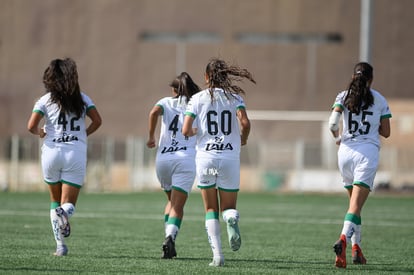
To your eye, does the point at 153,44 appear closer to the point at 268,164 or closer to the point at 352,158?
the point at 268,164

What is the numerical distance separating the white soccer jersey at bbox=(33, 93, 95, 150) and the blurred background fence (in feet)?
79.7

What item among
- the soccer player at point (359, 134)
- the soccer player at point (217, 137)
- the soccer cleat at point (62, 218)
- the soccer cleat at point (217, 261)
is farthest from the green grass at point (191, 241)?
the soccer player at point (359, 134)

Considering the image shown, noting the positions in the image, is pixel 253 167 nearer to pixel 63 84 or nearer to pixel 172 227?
pixel 172 227

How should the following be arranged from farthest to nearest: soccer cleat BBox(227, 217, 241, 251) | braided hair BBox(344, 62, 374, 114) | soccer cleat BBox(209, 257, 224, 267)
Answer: braided hair BBox(344, 62, 374, 114) < soccer cleat BBox(209, 257, 224, 267) < soccer cleat BBox(227, 217, 241, 251)

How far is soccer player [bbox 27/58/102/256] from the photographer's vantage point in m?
11.0

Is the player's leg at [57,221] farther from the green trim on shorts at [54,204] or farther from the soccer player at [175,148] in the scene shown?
the soccer player at [175,148]

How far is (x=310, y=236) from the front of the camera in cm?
1550

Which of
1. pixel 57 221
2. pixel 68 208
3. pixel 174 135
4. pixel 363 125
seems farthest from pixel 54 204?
pixel 363 125

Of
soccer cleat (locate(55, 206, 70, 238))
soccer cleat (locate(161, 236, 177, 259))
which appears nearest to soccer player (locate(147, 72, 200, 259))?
soccer cleat (locate(161, 236, 177, 259))

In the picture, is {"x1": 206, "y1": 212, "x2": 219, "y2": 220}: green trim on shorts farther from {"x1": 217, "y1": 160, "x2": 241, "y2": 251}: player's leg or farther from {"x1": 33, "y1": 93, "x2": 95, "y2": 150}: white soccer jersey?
{"x1": 33, "y1": 93, "x2": 95, "y2": 150}: white soccer jersey

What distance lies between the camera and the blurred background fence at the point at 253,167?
36.2 m

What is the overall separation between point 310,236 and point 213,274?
6146 millimetres

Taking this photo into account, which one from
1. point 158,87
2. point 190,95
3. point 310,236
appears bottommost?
point 310,236

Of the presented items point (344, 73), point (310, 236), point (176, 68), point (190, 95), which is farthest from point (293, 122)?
point (190, 95)
